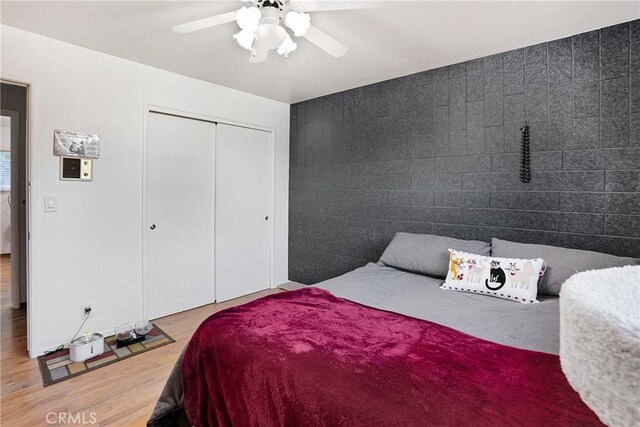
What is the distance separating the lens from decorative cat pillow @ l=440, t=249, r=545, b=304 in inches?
82.7

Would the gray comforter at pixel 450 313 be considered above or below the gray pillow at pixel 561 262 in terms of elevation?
below

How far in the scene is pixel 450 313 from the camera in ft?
6.09

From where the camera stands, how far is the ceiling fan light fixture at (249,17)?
5.65ft

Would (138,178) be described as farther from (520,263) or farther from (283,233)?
(520,263)

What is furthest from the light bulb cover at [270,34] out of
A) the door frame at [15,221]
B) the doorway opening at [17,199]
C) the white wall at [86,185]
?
the door frame at [15,221]

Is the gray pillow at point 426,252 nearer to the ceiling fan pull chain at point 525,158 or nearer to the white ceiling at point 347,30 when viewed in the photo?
the ceiling fan pull chain at point 525,158

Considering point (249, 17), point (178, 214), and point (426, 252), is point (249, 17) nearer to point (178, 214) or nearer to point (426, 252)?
point (426, 252)

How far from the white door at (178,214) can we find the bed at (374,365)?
5.66 ft

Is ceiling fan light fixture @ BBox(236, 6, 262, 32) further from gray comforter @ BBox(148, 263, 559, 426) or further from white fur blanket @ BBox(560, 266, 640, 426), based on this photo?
white fur blanket @ BBox(560, 266, 640, 426)

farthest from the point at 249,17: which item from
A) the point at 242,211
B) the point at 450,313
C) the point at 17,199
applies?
the point at 17,199

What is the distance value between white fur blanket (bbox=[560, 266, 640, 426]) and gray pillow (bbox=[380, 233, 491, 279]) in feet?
7.92

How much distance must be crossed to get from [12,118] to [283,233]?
3.05 m

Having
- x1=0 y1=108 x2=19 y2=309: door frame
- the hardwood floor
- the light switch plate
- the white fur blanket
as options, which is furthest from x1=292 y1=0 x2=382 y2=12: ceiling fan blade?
x1=0 y1=108 x2=19 y2=309: door frame

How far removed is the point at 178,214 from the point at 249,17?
223 cm
